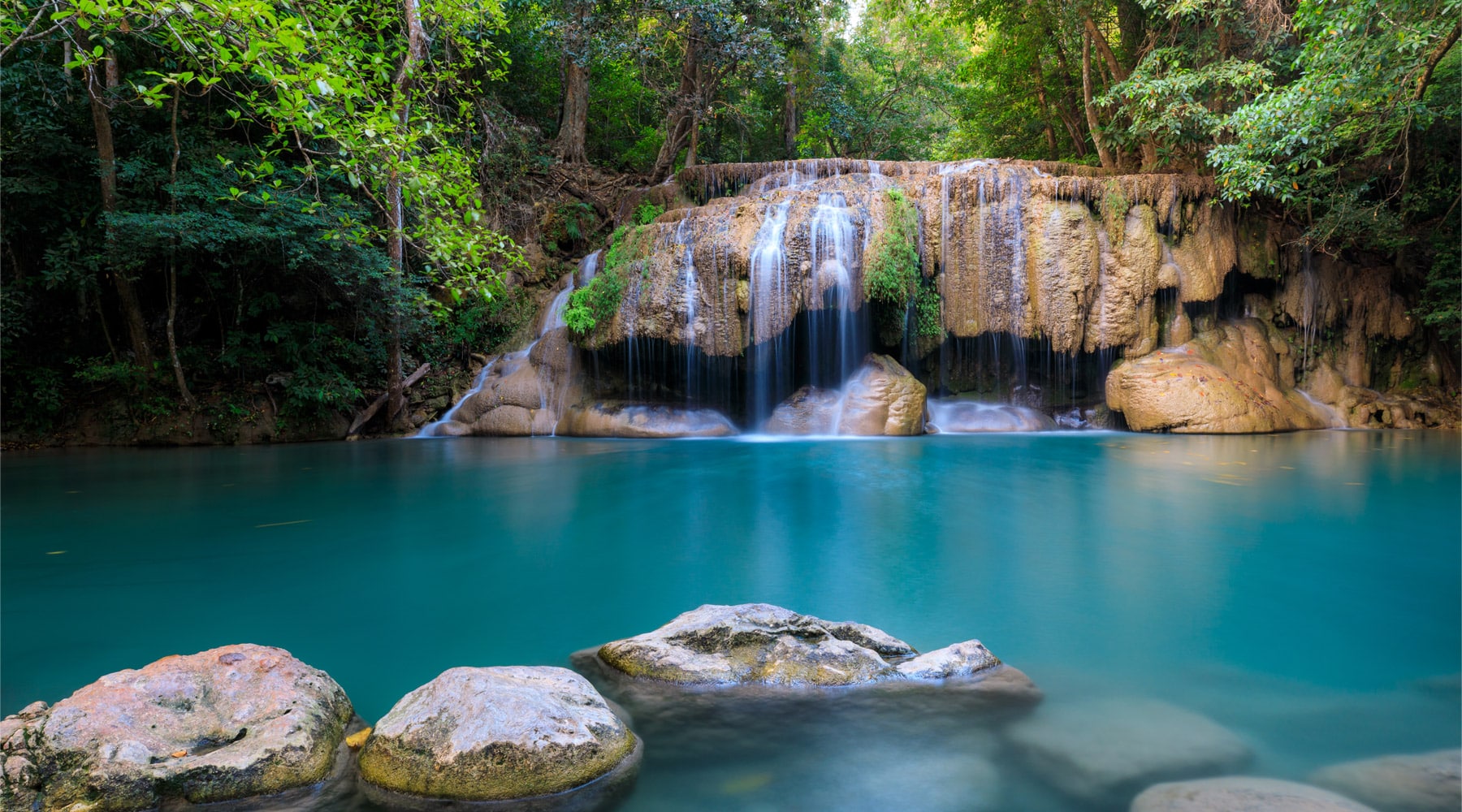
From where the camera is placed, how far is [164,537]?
15.8ft

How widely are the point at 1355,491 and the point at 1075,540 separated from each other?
3734mm

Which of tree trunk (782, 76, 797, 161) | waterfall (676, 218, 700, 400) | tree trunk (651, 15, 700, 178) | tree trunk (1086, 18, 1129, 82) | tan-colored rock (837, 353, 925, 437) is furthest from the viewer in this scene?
tree trunk (782, 76, 797, 161)

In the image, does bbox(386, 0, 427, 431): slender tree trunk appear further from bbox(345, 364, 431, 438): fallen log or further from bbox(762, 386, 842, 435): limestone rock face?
bbox(762, 386, 842, 435): limestone rock face

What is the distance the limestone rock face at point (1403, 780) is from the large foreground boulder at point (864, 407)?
9668 mm

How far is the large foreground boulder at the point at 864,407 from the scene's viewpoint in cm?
1172

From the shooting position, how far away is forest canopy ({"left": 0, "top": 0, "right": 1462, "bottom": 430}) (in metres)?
5.87

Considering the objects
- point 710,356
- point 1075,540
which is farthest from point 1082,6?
point 1075,540

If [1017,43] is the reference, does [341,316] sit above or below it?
below

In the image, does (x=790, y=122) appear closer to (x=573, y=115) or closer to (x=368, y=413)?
(x=573, y=115)

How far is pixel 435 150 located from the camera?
6109 millimetres

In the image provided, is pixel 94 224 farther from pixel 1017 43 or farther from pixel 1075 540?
pixel 1017 43

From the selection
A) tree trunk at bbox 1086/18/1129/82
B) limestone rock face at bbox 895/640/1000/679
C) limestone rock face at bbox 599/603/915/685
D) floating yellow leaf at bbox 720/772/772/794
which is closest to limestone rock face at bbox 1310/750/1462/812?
limestone rock face at bbox 895/640/1000/679

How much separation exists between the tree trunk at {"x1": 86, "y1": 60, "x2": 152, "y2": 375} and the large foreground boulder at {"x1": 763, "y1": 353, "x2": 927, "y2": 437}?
986 centimetres

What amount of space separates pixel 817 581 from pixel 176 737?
2791mm
